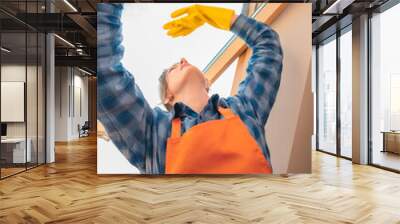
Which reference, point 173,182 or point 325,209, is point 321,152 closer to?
point 173,182

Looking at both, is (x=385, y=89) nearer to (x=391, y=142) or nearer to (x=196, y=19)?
(x=391, y=142)

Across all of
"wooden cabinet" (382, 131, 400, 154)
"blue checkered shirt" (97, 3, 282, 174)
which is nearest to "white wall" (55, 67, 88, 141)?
"blue checkered shirt" (97, 3, 282, 174)

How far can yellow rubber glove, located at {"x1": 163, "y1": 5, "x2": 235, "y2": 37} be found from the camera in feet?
21.2

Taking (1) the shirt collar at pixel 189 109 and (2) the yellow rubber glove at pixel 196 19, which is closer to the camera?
(1) the shirt collar at pixel 189 109

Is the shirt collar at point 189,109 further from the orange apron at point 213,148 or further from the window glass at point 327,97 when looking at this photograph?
the window glass at point 327,97

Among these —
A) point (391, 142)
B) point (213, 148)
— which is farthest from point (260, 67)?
point (391, 142)

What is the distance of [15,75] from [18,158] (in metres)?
1.62

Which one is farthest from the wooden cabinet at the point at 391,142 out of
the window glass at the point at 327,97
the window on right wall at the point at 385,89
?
the window glass at the point at 327,97

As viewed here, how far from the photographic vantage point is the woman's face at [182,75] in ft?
21.0

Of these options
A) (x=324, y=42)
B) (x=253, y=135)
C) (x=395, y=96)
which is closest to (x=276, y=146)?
(x=253, y=135)

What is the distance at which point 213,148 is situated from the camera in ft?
20.5

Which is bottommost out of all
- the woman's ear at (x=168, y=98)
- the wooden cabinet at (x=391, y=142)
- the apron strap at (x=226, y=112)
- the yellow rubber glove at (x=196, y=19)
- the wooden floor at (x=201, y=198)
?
the wooden floor at (x=201, y=198)

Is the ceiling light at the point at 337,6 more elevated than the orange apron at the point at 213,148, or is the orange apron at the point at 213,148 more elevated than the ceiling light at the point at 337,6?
the ceiling light at the point at 337,6

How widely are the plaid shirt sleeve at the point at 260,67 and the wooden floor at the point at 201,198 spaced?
4.14ft
